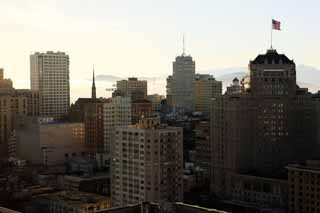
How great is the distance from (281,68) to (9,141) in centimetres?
4502

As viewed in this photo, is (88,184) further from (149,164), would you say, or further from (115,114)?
(149,164)

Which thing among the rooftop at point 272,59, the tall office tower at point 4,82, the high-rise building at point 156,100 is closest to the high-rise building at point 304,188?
the rooftop at point 272,59

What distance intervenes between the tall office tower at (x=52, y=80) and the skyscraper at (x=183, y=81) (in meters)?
36.0

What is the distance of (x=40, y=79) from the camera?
350 feet

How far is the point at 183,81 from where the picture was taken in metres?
141

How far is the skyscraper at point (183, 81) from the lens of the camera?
5497 inches

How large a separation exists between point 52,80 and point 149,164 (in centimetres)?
6800

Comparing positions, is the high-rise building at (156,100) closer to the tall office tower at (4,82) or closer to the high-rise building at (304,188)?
the tall office tower at (4,82)

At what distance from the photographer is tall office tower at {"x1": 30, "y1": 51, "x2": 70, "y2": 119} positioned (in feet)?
350

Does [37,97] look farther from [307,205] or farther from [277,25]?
[307,205]

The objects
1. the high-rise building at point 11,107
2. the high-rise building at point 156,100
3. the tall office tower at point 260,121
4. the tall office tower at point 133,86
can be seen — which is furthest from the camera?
the high-rise building at point 156,100

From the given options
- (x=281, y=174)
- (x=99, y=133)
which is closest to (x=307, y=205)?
(x=281, y=174)

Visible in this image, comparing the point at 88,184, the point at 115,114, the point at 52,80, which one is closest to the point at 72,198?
the point at 88,184

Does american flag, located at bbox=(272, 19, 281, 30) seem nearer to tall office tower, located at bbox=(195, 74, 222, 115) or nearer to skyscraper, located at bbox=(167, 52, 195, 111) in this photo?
tall office tower, located at bbox=(195, 74, 222, 115)
